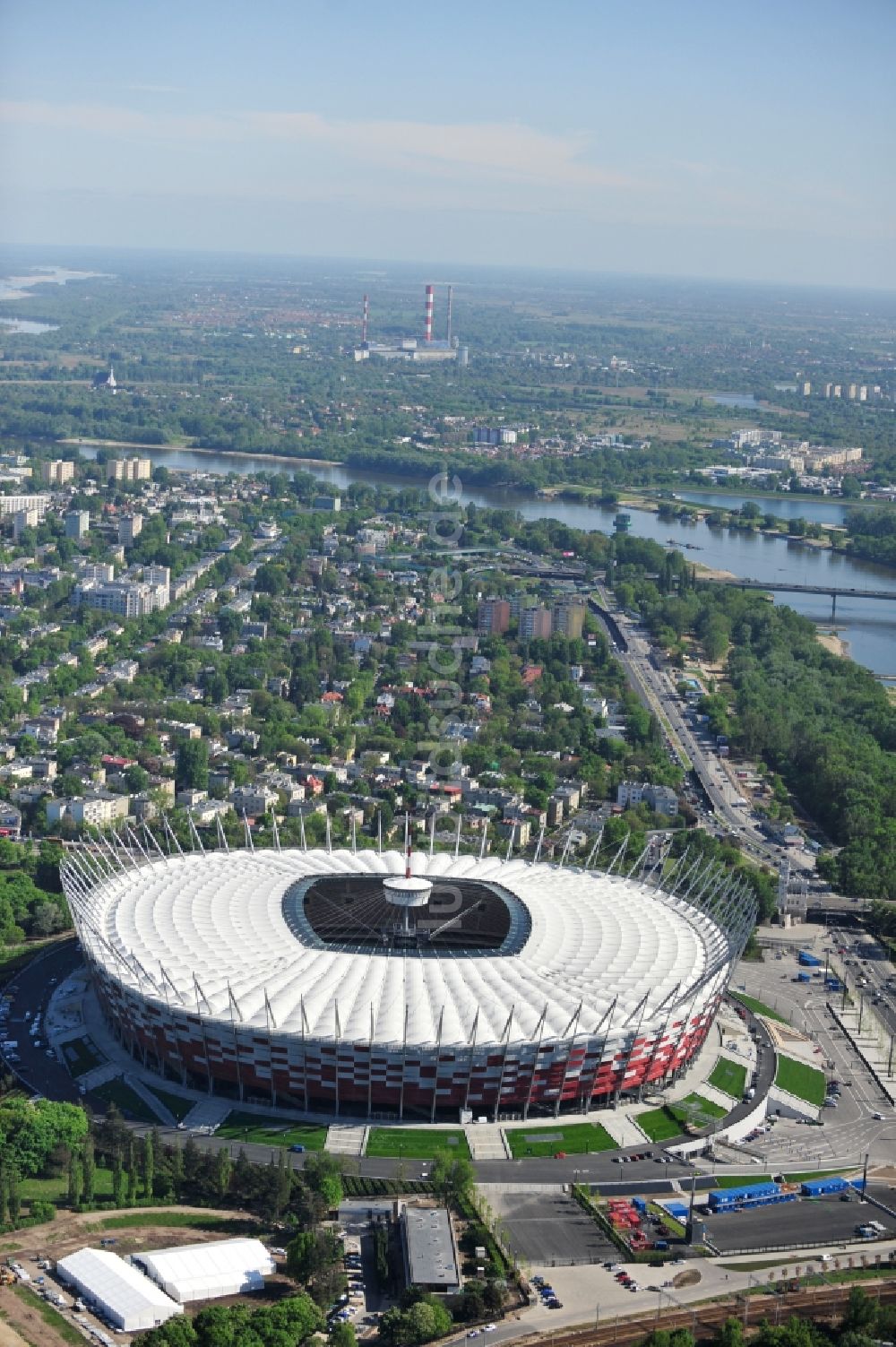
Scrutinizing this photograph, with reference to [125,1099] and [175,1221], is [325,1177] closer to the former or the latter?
[175,1221]

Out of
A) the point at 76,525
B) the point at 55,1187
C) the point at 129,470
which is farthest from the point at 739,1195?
the point at 129,470

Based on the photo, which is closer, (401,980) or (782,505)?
(401,980)

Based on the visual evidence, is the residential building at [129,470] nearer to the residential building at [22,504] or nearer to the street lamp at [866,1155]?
the residential building at [22,504]

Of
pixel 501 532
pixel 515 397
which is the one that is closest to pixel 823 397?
pixel 515 397

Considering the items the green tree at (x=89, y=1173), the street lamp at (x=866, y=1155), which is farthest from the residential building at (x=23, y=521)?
the street lamp at (x=866, y=1155)

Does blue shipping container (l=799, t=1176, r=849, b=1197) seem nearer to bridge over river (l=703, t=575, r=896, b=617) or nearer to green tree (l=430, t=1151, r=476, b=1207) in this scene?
green tree (l=430, t=1151, r=476, b=1207)

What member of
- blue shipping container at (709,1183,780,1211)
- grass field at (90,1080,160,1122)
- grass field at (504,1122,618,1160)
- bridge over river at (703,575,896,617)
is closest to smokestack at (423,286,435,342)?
bridge over river at (703,575,896,617)
